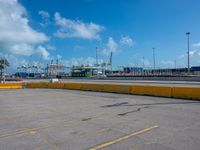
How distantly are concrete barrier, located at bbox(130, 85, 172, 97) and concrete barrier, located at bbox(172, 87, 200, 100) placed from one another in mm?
531

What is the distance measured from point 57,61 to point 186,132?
479 feet

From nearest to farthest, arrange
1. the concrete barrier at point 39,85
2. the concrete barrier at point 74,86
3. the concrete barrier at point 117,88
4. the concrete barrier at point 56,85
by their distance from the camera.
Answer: the concrete barrier at point 117,88 < the concrete barrier at point 74,86 < the concrete barrier at point 56,85 < the concrete barrier at point 39,85

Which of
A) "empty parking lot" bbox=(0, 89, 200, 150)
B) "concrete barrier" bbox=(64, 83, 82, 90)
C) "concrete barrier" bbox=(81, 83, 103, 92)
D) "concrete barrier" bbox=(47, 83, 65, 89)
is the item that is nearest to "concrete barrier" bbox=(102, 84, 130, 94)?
"concrete barrier" bbox=(81, 83, 103, 92)

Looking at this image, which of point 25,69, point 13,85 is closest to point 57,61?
point 25,69

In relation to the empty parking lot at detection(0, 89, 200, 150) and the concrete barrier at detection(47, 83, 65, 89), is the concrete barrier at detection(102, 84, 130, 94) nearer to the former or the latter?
the concrete barrier at detection(47, 83, 65, 89)

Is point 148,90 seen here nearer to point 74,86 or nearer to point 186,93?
point 186,93

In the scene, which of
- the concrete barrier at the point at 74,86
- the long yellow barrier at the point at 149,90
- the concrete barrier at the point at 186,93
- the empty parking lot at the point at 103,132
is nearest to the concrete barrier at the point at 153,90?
the long yellow barrier at the point at 149,90

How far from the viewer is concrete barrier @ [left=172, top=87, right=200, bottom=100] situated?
16783 millimetres

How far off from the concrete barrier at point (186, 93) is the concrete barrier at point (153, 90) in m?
0.53

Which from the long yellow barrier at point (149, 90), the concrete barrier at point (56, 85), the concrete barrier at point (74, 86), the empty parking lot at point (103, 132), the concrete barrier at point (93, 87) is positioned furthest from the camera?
the concrete barrier at point (56, 85)

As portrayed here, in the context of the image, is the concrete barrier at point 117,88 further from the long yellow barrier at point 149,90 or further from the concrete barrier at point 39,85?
the concrete barrier at point 39,85

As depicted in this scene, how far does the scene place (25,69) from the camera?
489 feet

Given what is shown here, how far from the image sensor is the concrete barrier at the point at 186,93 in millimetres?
16783

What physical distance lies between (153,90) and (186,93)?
326 cm
